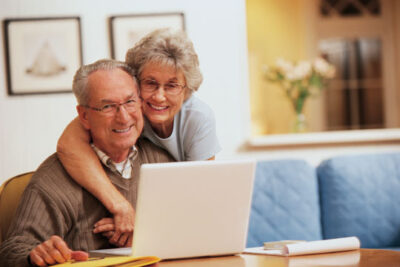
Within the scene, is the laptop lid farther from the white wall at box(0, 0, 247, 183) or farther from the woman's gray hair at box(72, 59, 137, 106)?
the white wall at box(0, 0, 247, 183)

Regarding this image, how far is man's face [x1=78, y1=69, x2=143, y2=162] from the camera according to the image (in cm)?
168

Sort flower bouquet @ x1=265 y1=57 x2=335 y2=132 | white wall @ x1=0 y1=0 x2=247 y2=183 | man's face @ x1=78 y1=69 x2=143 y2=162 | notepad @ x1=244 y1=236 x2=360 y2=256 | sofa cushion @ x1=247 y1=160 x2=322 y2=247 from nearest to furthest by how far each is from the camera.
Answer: notepad @ x1=244 y1=236 x2=360 y2=256 → man's face @ x1=78 y1=69 x2=143 y2=162 → sofa cushion @ x1=247 y1=160 x2=322 y2=247 → white wall @ x1=0 y1=0 x2=247 y2=183 → flower bouquet @ x1=265 y1=57 x2=335 y2=132

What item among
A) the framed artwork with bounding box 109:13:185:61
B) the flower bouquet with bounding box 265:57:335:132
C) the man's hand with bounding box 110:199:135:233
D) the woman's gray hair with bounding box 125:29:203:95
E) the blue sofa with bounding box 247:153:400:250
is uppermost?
the framed artwork with bounding box 109:13:185:61

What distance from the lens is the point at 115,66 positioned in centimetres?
171

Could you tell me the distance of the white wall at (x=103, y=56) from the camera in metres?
3.26

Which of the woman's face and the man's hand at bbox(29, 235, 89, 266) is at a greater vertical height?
the woman's face

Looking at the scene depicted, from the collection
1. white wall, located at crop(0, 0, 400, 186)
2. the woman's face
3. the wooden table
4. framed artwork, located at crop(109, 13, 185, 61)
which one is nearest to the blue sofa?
white wall, located at crop(0, 0, 400, 186)

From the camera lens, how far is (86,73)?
1.70 metres

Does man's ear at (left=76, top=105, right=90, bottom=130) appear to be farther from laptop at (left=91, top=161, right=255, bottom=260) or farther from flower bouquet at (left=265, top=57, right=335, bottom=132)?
flower bouquet at (left=265, top=57, right=335, bottom=132)

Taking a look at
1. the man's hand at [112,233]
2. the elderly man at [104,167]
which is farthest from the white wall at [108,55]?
the man's hand at [112,233]

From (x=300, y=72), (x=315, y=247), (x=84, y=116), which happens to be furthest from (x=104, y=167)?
(x=300, y=72)

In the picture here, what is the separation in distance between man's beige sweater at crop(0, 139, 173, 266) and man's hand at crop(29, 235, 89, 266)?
158 mm

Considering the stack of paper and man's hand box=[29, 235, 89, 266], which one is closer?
man's hand box=[29, 235, 89, 266]

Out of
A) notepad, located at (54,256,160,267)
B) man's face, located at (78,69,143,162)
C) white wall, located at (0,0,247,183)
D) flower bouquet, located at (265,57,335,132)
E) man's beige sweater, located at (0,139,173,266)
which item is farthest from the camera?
flower bouquet, located at (265,57,335,132)
